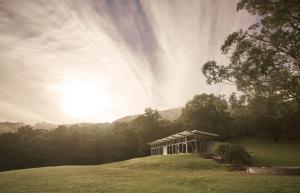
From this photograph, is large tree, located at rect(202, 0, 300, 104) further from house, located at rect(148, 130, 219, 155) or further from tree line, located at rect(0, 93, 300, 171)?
tree line, located at rect(0, 93, 300, 171)

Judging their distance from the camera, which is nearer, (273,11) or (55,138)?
(273,11)

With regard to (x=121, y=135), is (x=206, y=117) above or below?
above

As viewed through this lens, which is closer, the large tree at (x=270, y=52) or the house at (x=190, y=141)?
the large tree at (x=270, y=52)

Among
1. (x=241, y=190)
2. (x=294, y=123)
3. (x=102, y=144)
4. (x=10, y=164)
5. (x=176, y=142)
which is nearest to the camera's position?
(x=241, y=190)

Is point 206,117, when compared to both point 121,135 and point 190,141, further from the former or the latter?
point 190,141

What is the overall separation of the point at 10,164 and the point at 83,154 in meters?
17.2

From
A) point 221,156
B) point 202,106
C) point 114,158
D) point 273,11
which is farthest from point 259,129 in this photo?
point 273,11

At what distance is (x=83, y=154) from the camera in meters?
70.0

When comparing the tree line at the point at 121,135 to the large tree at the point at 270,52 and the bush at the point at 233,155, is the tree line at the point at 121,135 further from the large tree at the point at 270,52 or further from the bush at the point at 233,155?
the large tree at the point at 270,52

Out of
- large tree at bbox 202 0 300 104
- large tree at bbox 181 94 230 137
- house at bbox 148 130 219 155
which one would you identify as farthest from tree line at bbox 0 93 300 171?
large tree at bbox 202 0 300 104

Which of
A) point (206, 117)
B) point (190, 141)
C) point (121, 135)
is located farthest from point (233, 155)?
point (121, 135)

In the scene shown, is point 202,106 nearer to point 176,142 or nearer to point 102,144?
point 176,142

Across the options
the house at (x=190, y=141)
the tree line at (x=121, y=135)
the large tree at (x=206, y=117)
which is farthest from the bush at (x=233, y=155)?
the large tree at (x=206, y=117)

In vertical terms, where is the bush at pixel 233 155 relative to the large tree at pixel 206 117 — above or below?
below
